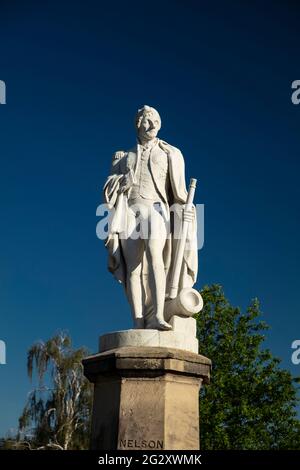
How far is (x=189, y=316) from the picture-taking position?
328 inches

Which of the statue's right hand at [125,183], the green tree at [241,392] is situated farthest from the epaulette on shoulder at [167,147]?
the green tree at [241,392]

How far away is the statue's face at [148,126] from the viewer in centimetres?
934

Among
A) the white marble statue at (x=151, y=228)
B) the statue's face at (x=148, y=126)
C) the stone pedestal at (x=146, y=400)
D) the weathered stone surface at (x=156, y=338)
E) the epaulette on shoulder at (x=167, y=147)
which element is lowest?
the stone pedestal at (x=146, y=400)

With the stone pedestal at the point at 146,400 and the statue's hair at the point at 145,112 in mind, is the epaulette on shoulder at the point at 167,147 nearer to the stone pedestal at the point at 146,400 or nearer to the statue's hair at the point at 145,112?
the statue's hair at the point at 145,112

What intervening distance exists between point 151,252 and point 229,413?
1795 cm

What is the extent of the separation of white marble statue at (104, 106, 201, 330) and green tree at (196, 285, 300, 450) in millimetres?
16585

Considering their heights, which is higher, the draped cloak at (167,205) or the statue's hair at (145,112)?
the statue's hair at (145,112)

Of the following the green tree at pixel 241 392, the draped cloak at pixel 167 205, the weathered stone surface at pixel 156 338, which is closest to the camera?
the weathered stone surface at pixel 156 338

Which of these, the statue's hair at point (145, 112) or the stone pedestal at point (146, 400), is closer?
the stone pedestal at point (146, 400)

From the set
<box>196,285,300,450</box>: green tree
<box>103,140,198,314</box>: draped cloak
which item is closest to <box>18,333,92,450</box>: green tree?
<box>196,285,300,450</box>: green tree
